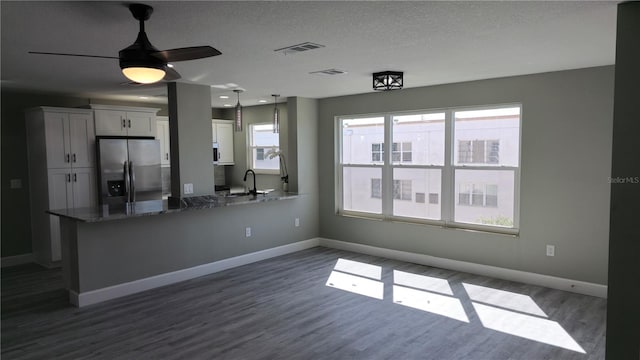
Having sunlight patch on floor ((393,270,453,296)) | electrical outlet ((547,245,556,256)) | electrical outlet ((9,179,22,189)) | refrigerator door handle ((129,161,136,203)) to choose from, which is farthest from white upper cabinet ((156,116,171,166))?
electrical outlet ((547,245,556,256))

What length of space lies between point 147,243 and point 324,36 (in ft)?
10.3

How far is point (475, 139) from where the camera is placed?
17.1ft

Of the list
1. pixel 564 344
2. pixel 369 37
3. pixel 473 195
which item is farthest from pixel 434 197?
pixel 369 37

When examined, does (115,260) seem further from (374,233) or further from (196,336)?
(374,233)

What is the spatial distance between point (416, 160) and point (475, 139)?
0.86 m

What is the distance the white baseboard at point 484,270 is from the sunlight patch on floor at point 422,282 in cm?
52

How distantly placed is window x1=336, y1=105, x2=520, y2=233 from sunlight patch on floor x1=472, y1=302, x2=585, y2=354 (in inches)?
53.7

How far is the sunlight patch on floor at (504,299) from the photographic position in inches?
160

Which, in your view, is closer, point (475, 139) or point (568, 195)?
point (568, 195)

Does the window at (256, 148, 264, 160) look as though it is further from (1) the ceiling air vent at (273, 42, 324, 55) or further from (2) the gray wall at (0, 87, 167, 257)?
(1) the ceiling air vent at (273, 42, 324, 55)

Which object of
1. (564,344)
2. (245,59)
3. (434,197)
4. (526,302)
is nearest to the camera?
(564,344)

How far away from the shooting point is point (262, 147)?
26.1ft

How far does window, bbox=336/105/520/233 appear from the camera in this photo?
5.00 metres

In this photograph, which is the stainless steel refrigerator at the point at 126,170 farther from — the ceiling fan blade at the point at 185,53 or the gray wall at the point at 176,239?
the ceiling fan blade at the point at 185,53
